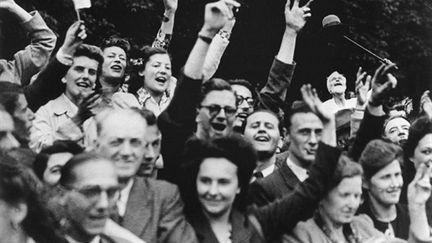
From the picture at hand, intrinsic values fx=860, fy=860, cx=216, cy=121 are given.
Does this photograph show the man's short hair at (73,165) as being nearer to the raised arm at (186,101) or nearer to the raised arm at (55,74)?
the raised arm at (186,101)

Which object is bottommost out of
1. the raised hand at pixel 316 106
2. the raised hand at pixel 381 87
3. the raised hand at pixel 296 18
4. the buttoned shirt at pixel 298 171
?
the buttoned shirt at pixel 298 171

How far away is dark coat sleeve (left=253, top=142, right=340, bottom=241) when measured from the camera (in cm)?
401

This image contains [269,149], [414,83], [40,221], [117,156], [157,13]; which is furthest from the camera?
[414,83]

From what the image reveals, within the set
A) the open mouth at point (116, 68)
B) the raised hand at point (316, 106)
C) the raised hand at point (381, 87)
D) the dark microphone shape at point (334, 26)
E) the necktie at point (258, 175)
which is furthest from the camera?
the dark microphone shape at point (334, 26)

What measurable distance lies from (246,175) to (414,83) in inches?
356

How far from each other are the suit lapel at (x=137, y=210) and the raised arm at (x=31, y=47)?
1.88 m

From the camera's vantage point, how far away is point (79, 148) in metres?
4.20

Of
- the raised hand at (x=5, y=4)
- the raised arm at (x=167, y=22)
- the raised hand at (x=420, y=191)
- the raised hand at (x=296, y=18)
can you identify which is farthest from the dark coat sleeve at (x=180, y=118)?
the raised arm at (x=167, y=22)

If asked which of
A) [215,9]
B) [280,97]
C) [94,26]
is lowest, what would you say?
[94,26]

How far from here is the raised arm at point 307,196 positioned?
4.01 m

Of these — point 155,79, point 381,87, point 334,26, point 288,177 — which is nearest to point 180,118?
point 288,177

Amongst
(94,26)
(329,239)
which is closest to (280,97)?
(329,239)

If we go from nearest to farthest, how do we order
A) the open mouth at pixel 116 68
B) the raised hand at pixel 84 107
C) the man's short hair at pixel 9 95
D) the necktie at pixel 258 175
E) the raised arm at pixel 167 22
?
1. the man's short hair at pixel 9 95
2. the raised hand at pixel 84 107
3. the necktie at pixel 258 175
4. the open mouth at pixel 116 68
5. the raised arm at pixel 167 22

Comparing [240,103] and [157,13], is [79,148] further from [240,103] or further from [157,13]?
[157,13]
